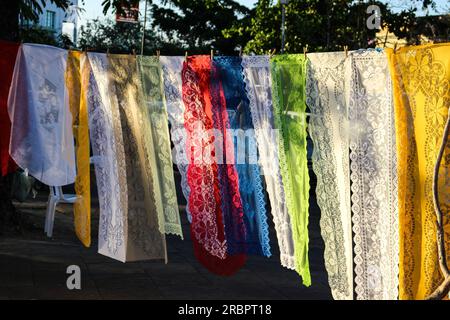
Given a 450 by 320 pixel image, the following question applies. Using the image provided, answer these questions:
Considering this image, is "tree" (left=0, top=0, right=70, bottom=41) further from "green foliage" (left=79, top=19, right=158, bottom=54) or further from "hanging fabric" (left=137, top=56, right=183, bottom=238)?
"green foliage" (left=79, top=19, right=158, bottom=54)

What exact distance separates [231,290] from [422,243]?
2.84m

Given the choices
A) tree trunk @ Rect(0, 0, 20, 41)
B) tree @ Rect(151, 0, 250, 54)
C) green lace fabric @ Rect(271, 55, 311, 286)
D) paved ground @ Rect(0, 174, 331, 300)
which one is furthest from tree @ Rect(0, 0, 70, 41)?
tree @ Rect(151, 0, 250, 54)

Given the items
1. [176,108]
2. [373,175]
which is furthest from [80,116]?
[373,175]

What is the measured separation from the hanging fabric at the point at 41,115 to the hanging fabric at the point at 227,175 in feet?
6.13

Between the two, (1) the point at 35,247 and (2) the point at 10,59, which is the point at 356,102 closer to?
(2) the point at 10,59

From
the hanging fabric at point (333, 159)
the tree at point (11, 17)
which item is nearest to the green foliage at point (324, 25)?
the tree at point (11, 17)

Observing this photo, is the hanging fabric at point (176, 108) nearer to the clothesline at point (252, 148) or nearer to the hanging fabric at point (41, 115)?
the clothesline at point (252, 148)

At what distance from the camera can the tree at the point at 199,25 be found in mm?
48906

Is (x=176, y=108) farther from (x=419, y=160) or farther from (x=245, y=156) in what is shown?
(x=419, y=160)

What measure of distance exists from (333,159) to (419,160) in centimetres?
73

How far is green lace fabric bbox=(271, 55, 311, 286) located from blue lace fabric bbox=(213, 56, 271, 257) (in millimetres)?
376

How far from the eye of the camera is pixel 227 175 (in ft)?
22.5

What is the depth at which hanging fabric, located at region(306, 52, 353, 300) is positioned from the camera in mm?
5891
